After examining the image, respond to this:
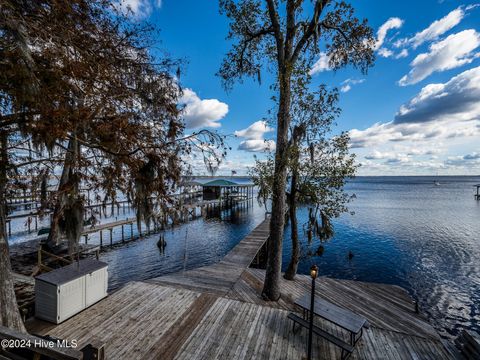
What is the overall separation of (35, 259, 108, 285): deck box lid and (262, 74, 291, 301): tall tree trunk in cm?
632

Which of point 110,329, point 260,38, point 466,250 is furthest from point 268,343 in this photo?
point 466,250

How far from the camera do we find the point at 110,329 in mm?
6562

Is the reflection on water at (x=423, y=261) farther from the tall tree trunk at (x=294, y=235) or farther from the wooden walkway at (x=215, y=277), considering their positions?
the tall tree trunk at (x=294, y=235)

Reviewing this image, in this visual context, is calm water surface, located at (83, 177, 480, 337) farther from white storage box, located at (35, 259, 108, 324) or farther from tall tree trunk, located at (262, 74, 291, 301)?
white storage box, located at (35, 259, 108, 324)

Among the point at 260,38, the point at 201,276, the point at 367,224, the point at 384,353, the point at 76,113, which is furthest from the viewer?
the point at 367,224

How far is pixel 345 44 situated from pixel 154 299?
1283 cm

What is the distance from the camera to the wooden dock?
5.85 metres

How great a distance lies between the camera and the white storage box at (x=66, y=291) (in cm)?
685

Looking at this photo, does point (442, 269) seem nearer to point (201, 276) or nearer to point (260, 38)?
A: point (201, 276)

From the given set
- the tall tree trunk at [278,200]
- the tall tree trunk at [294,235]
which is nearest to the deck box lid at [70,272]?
the tall tree trunk at [278,200]

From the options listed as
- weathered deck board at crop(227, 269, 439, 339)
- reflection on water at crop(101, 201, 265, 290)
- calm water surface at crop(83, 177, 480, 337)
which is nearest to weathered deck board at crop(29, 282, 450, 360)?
weathered deck board at crop(227, 269, 439, 339)

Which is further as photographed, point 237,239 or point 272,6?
point 237,239

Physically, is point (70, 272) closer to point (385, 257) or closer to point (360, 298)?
point (360, 298)

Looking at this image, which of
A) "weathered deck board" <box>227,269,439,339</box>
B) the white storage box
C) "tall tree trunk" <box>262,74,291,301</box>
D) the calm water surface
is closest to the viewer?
the white storage box
